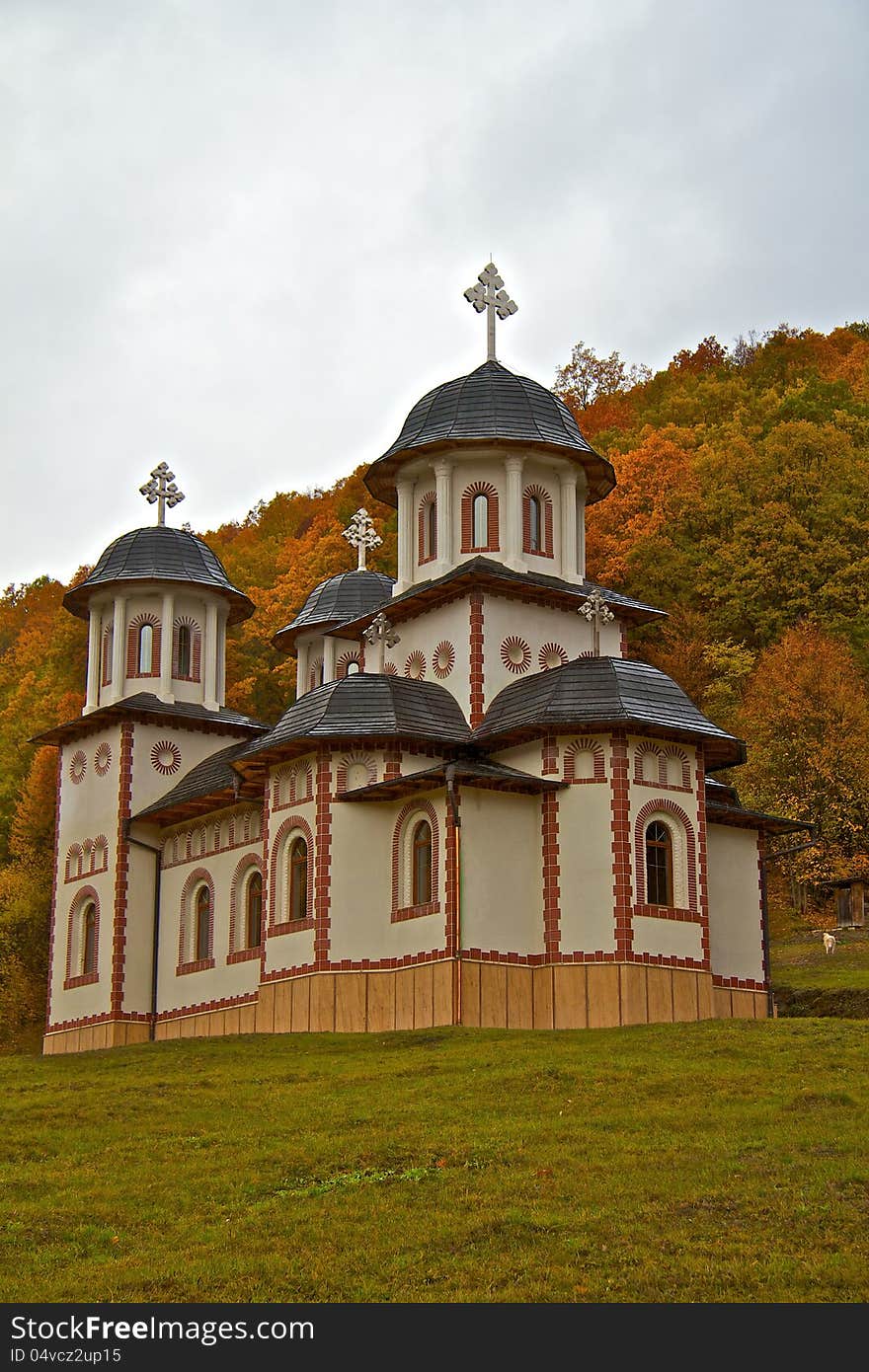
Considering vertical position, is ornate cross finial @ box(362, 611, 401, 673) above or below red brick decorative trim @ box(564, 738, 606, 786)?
above

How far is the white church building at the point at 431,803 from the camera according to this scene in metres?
31.2

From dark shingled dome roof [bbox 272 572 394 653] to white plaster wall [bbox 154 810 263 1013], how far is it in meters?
7.67

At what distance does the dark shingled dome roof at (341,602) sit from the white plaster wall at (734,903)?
45.5ft

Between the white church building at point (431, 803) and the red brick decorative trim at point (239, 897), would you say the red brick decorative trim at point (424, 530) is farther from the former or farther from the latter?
the red brick decorative trim at point (239, 897)

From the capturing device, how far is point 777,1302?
13281mm

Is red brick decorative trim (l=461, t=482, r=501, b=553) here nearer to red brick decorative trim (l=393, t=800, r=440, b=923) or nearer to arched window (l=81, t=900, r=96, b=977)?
red brick decorative trim (l=393, t=800, r=440, b=923)

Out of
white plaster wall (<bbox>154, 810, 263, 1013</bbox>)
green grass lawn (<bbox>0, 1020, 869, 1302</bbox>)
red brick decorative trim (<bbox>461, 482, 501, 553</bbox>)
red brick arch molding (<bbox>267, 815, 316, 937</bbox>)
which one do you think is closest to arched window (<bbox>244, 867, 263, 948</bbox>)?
white plaster wall (<bbox>154, 810, 263, 1013</bbox>)

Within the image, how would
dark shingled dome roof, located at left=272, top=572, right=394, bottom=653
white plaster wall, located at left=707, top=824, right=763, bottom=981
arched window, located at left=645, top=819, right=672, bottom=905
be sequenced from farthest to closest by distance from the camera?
dark shingled dome roof, located at left=272, top=572, right=394, bottom=653 < white plaster wall, located at left=707, top=824, right=763, bottom=981 < arched window, located at left=645, top=819, right=672, bottom=905

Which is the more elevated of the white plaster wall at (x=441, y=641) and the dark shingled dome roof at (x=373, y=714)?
the white plaster wall at (x=441, y=641)

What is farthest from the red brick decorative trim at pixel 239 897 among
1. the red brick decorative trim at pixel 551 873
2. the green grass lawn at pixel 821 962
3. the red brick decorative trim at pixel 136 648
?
the green grass lawn at pixel 821 962

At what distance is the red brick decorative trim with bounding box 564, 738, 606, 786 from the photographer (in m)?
31.6

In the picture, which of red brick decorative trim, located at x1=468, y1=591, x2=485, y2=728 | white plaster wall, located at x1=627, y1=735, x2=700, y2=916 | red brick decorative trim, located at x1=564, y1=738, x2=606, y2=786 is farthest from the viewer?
red brick decorative trim, located at x1=468, y1=591, x2=485, y2=728

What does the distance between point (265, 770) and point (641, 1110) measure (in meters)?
15.1

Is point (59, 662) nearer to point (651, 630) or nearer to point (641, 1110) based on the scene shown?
point (651, 630)
